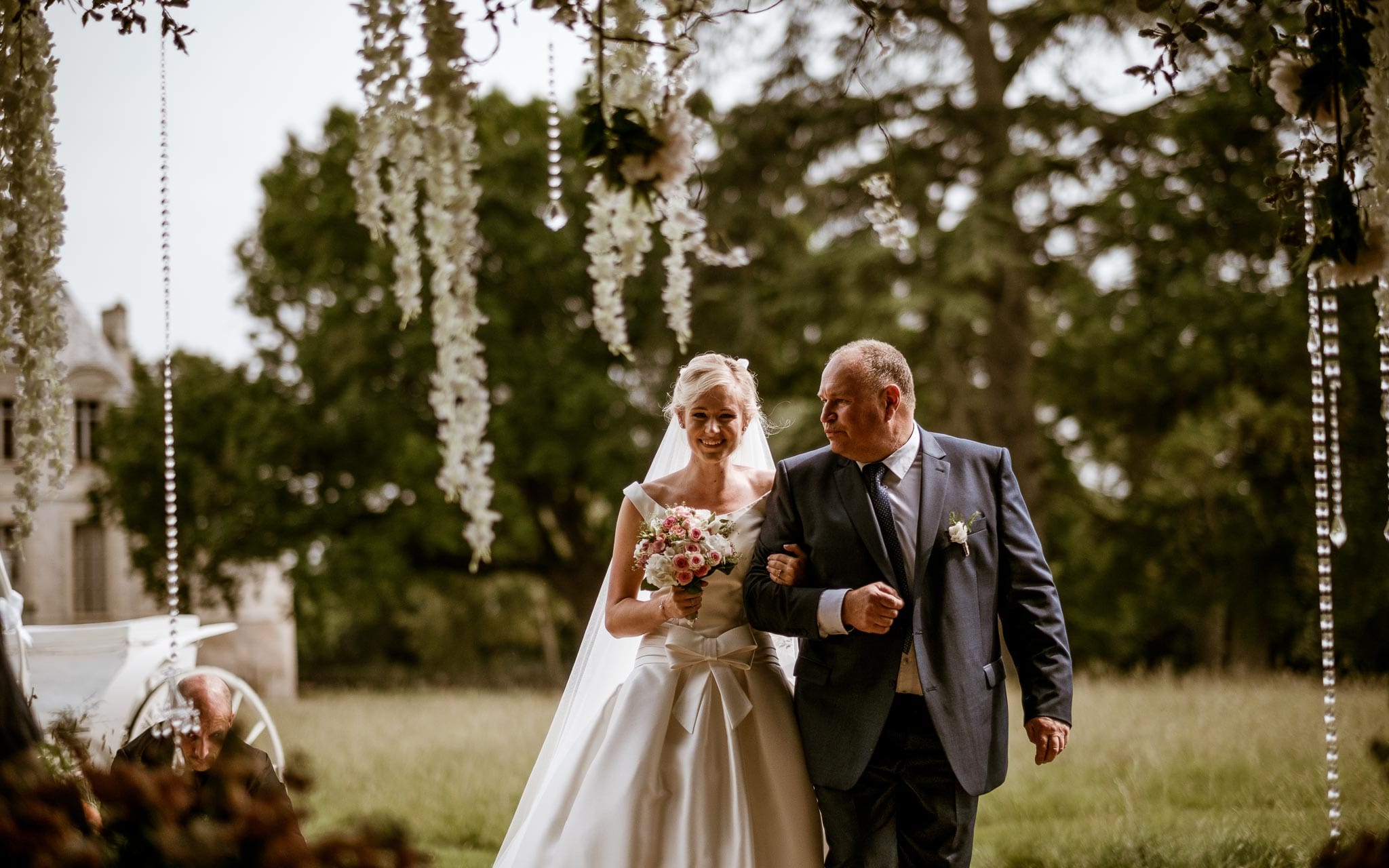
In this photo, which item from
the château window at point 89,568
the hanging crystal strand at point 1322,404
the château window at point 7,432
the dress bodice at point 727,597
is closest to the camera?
the hanging crystal strand at point 1322,404

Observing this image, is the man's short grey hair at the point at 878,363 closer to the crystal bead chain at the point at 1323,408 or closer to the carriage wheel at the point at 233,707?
the crystal bead chain at the point at 1323,408

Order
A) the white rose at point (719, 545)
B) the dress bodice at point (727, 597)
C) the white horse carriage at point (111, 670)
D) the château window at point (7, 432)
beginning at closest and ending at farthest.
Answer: the white rose at point (719, 545) < the dress bodice at point (727, 597) < the white horse carriage at point (111, 670) < the château window at point (7, 432)

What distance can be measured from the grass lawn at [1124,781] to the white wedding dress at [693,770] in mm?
839

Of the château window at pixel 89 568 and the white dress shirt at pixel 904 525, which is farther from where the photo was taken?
the château window at pixel 89 568

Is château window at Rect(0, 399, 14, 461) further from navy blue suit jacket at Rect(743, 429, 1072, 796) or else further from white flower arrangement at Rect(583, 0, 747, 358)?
navy blue suit jacket at Rect(743, 429, 1072, 796)

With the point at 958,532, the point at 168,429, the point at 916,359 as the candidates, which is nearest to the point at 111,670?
the point at 168,429

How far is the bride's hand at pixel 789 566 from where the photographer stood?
11.3 feet

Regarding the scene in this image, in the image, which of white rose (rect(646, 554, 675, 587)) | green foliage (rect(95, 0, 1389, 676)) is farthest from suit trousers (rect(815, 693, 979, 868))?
green foliage (rect(95, 0, 1389, 676))

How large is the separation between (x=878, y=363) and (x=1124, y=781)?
15.0 ft

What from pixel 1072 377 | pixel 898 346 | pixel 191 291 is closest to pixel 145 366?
pixel 191 291

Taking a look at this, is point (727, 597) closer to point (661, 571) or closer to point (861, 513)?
point (661, 571)

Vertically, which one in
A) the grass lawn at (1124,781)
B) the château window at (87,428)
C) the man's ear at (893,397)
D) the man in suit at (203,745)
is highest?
the château window at (87,428)

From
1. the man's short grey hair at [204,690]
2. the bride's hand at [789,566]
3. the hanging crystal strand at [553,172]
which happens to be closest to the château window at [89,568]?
the man's short grey hair at [204,690]

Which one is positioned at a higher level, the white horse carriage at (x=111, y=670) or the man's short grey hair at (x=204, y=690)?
the man's short grey hair at (x=204, y=690)
